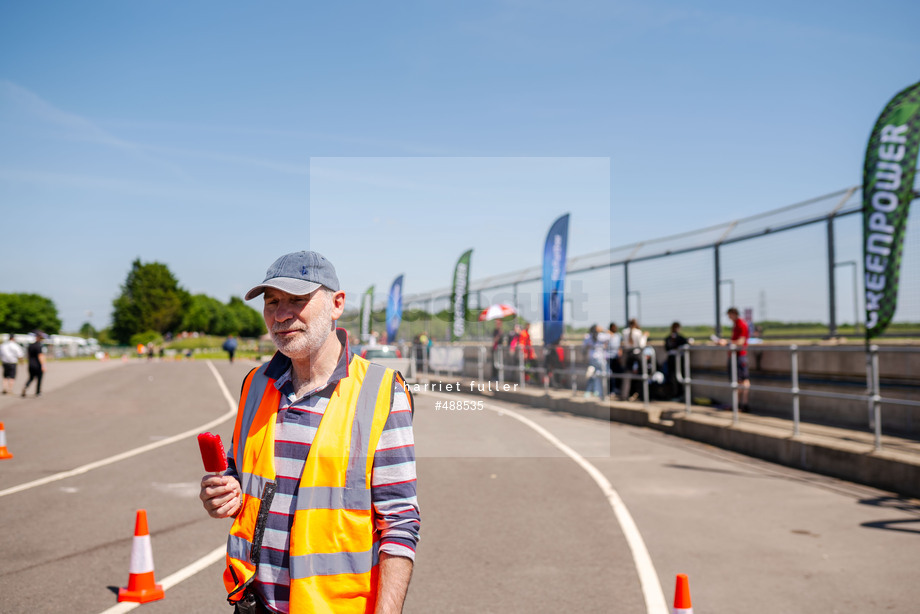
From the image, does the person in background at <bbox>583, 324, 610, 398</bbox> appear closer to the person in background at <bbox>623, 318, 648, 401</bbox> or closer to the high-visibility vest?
the person in background at <bbox>623, 318, 648, 401</bbox>

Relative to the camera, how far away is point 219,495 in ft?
7.93

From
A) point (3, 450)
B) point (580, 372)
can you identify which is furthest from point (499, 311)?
point (3, 450)

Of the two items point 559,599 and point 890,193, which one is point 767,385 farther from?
point 559,599

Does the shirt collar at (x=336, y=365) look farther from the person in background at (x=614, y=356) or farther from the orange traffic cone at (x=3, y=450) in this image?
the person in background at (x=614, y=356)

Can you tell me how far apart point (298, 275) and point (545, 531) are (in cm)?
486

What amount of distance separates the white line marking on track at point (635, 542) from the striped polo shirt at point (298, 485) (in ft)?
9.63

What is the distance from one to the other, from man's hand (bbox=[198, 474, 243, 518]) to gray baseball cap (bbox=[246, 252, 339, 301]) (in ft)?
1.99

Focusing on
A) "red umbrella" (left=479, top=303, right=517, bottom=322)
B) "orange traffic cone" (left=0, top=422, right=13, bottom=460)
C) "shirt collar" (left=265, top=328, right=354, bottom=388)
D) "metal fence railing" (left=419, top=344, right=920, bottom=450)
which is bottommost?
"orange traffic cone" (left=0, top=422, right=13, bottom=460)

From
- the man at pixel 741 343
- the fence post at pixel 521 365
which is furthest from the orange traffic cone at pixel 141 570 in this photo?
the fence post at pixel 521 365

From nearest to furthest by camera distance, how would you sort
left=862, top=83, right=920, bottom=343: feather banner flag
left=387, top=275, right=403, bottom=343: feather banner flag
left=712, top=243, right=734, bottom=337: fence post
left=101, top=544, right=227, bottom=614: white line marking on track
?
left=101, top=544, right=227, bottom=614: white line marking on track < left=862, top=83, right=920, bottom=343: feather banner flag < left=712, top=243, right=734, bottom=337: fence post < left=387, top=275, right=403, bottom=343: feather banner flag

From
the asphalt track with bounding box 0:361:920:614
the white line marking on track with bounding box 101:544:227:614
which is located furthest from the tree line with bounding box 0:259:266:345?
the white line marking on track with bounding box 101:544:227:614

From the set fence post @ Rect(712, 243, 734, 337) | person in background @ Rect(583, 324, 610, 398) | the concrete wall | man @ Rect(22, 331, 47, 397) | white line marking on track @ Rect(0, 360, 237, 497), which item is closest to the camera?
white line marking on track @ Rect(0, 360, 237, 497)

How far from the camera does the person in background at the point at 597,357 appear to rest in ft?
56.4

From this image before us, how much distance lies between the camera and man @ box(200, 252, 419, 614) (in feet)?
7.51
